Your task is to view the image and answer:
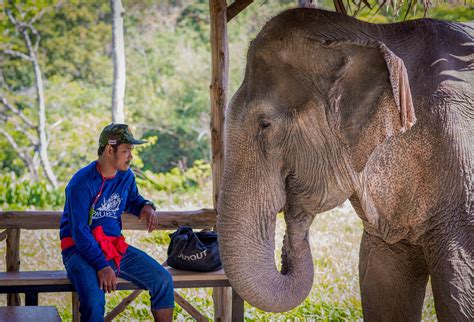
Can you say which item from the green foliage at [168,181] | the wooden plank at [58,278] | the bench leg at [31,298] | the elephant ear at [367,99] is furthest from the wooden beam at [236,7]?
the green foliage at [168,181]

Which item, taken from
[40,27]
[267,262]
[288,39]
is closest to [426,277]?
[267,262]

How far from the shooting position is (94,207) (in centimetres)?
488

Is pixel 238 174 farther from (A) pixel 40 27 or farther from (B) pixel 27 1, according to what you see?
(A) pixel 40 27

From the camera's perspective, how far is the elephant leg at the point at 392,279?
13.0 ft

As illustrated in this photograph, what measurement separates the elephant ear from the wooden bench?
2.46 metres

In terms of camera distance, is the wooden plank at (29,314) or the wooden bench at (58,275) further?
the wooden bench at (58,275)

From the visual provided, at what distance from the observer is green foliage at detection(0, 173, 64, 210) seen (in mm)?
13430

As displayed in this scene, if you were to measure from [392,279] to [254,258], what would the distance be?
118cm

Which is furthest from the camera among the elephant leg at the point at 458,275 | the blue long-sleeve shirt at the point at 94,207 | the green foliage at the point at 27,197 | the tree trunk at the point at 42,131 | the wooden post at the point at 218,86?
the tree trunk at the point at 42,131

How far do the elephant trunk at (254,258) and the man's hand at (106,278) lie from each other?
179cm

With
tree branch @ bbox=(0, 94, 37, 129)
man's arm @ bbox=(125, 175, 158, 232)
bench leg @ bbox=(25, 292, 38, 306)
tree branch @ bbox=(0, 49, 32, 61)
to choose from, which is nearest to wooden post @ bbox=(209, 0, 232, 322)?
man's arm @ bbox=(125, 175, 158, 232)

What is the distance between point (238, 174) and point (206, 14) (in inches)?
711

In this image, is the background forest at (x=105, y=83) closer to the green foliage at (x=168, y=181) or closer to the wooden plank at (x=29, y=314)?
the green foliage at (x=168, y=181)

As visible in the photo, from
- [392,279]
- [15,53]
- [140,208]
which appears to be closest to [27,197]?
[15,53]
